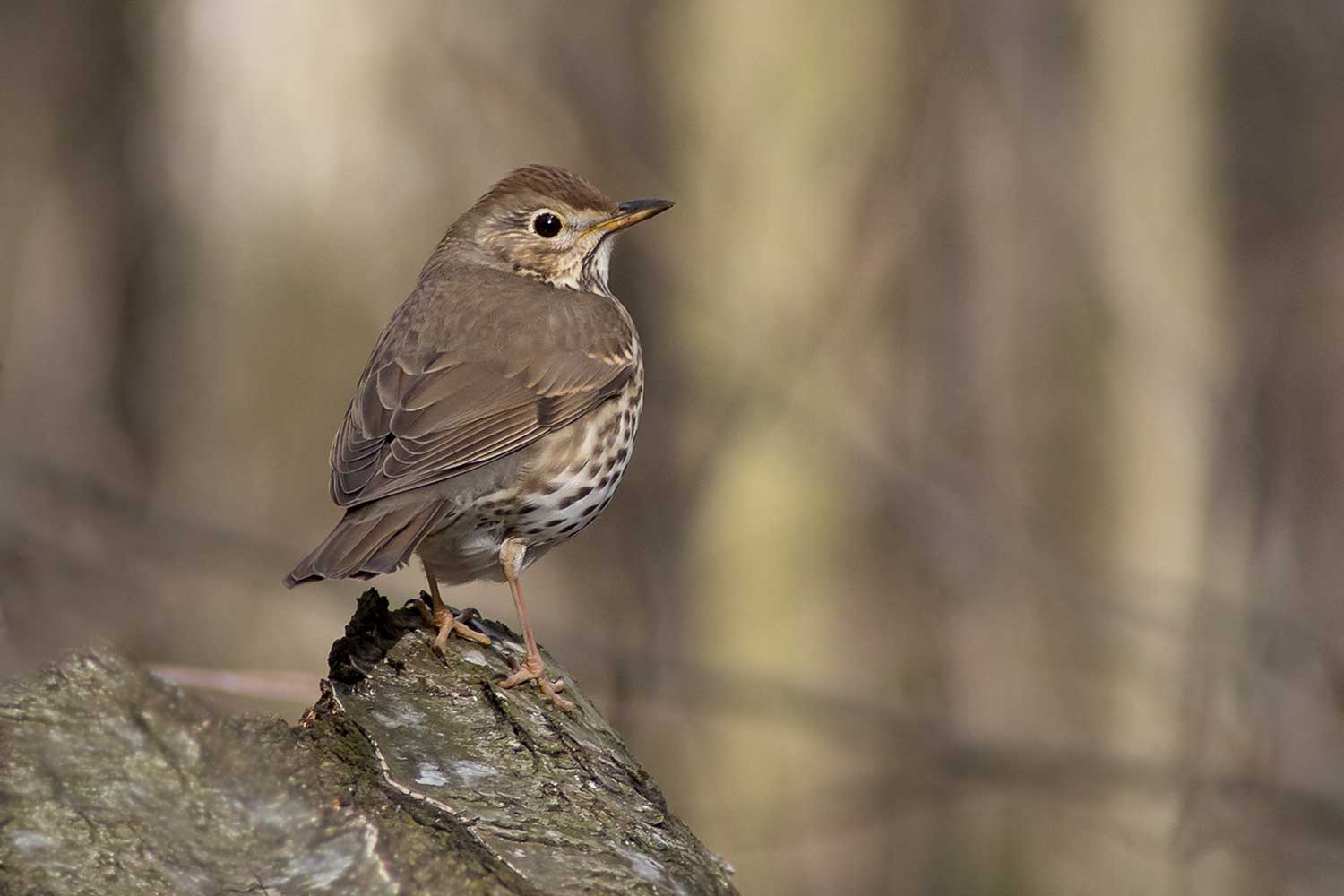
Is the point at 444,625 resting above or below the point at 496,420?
below

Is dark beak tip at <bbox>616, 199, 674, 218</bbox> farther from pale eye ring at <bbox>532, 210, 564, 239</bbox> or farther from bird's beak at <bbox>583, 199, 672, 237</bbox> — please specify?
pale eye ring at <bbox>532, 210, 564, 239</bbox>

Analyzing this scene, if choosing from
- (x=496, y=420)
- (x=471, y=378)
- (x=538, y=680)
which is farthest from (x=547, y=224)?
(x=538, y=680)

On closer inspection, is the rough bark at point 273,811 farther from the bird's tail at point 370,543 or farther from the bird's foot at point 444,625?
the bird's foot at point 444,625

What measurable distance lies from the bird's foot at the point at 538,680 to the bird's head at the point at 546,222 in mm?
1634

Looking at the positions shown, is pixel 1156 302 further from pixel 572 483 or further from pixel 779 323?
pixel 572 483

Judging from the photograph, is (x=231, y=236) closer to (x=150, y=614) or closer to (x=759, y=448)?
(x=150, y=614)

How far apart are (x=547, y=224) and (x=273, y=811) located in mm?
2985

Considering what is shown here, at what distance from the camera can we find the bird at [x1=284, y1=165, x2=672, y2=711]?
3.70 m

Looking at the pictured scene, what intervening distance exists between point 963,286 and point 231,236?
13.5ft

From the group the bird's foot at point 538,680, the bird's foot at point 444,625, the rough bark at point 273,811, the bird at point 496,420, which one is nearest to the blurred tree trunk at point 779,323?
the bird at point 496,420

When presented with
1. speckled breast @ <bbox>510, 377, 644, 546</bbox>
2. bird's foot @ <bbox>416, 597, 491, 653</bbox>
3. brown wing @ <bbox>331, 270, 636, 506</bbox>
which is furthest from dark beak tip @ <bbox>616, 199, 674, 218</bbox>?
bird's foot @ <bbox>416, 597, 491, 653</bbox>

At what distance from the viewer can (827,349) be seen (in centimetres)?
862

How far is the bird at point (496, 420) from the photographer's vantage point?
370cm

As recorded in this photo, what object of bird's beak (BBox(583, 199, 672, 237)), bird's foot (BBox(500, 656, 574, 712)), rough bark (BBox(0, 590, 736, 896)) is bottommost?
bird's foot (BBox(500, 656, 574, 712))
